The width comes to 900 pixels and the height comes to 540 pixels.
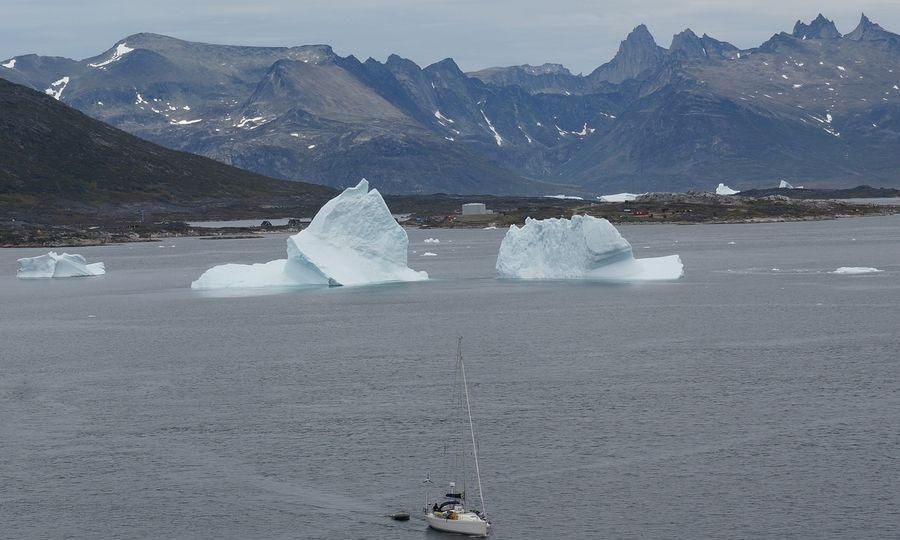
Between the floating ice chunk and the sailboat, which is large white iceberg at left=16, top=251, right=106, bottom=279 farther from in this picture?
the sailboat

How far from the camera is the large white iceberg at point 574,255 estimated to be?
95.8 m

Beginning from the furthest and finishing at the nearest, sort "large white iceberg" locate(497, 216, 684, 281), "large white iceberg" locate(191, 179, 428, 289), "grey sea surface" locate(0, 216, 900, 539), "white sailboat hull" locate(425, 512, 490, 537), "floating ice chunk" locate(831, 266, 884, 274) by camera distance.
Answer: "floating ice chunk" locate(831, 266, 884, 274) < "large white iceberg" locate(497, 216, 684, 281) < "large white iceberg" locate(191, 179, 428, 289) < "grey sea surface" locate(0, 216, 900, 539) < "white sailboat hull" locate(425, 512, 490, 537)

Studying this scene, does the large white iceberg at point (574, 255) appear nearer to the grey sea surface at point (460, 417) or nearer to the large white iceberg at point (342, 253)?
the grey sea surface at point (460, 417)

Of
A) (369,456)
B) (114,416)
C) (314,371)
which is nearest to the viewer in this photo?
(369,456)

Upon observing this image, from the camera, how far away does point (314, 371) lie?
6266 centimetres

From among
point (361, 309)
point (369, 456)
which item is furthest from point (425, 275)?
point (369, 456)

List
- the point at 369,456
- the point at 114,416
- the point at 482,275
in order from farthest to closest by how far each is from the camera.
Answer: the point at 482,275 → the point at 114,416 → the point at 369,456

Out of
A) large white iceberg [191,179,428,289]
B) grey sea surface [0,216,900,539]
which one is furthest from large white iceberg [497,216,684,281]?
large white iceberg [191,179,428,289]

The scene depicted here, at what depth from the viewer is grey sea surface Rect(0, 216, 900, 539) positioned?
126 feet

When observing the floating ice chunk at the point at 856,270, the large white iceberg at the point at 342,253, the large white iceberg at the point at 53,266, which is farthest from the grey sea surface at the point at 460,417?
the large white iceberg at the point at 53,266

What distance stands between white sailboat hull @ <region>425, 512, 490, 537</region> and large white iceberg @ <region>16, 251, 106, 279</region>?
93.8m

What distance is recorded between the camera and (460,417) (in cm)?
5000

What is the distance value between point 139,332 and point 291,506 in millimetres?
42985

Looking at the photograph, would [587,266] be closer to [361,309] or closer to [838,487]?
[361,309]
